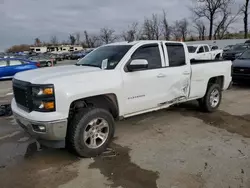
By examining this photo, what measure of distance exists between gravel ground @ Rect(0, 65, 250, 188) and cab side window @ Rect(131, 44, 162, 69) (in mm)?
1407

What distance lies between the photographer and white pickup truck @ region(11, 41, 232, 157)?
12.6 feet

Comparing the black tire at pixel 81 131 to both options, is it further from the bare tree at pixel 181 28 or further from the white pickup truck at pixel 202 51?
the bare tree at pixel 181 28

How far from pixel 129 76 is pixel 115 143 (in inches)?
51.1

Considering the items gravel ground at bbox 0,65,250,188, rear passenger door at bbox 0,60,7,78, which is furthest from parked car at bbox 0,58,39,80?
gravel ground at bbox 0,65,250,188

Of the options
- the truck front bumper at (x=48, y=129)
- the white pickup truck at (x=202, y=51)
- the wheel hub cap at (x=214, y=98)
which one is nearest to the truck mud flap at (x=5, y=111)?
the truck front bumper at (x=48, y=129)

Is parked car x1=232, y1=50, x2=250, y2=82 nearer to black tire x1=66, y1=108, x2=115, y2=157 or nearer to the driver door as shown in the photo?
the driver door

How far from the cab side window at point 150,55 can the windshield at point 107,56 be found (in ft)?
0.73

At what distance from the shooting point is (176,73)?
5.57 metres

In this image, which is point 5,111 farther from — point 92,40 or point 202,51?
point 92,40

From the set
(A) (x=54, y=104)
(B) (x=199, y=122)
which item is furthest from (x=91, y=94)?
(B) (x=199, y=122)

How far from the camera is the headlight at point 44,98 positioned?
376cm

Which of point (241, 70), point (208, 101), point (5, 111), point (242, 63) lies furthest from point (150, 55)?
point (242, 63)

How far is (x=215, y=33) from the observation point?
186 ft

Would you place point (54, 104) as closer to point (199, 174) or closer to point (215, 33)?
point (199, 174)
